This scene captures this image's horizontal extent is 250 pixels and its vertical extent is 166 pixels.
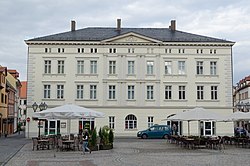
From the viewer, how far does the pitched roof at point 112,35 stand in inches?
1875

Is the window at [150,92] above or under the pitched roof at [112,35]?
under

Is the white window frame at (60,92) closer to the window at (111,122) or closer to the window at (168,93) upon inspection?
the window at (111,122)

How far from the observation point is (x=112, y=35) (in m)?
49.6

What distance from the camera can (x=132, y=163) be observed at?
1786cm

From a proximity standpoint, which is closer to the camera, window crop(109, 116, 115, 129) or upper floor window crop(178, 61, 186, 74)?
window crop(109, 116, 115, 129)

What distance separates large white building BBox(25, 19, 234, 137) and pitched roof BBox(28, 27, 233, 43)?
24 centimetres

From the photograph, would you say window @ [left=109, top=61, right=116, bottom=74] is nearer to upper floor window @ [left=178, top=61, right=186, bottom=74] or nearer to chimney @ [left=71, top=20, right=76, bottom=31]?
chimney @ [left=71, top=20, right=76, bottom=31]

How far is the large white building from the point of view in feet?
154

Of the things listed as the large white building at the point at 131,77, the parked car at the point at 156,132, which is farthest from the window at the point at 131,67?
the parked car at the point at 156,132

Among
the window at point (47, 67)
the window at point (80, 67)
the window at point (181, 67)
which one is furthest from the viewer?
the window at point (181, 67)

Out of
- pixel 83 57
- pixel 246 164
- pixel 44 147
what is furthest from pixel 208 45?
pixel 246 164

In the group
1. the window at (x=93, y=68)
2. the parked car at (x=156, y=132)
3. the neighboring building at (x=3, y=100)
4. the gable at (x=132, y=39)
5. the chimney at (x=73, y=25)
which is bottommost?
the parked car at (x=156, y=132)

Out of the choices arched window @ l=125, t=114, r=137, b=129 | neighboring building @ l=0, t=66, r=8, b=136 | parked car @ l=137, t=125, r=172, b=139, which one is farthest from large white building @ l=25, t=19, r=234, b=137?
neighboring building @ l=0, t=66, r=8, b=136

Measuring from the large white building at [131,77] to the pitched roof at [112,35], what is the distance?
24cm
